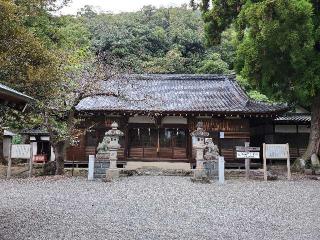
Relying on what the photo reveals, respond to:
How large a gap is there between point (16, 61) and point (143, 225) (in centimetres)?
1078

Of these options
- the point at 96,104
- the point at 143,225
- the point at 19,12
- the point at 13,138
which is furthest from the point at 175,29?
the point at 143,225

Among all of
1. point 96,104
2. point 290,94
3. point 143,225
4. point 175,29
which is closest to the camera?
point 143,225

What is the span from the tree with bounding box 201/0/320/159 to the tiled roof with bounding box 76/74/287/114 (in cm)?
183

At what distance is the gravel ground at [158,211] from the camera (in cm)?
654

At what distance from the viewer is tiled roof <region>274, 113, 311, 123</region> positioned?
2230 cm

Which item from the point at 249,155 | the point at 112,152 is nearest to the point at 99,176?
the point at 112,152

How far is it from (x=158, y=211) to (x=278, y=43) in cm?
1046

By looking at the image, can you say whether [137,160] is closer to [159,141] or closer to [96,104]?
[159,141]

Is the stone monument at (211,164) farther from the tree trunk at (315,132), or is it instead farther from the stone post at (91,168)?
the tree trunk at (315,132)

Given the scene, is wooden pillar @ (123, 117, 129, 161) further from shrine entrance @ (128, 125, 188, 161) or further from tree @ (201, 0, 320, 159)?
tree @ (201, 0, 320, 159)

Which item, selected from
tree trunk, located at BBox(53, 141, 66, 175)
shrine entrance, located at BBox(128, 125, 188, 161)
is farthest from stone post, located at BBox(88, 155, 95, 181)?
shrine entrance, located at BBox(128, 125, 188, 161)

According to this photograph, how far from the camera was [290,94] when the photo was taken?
18.3 meters

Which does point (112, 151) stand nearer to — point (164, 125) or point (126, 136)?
point (126, 136)

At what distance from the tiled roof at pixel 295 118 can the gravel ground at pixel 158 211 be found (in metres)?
9.37
